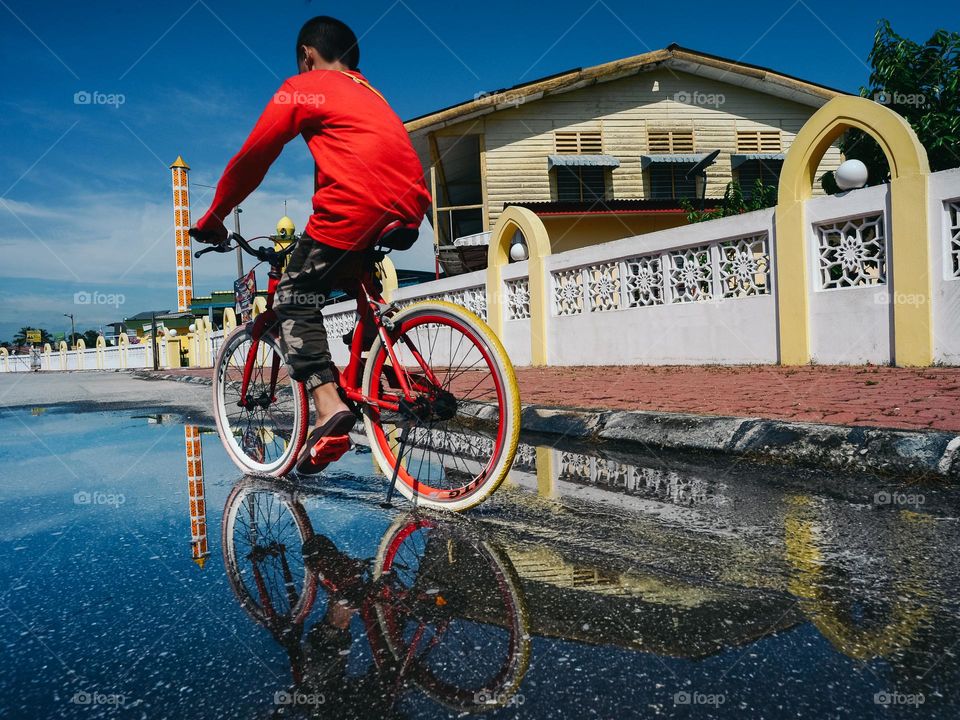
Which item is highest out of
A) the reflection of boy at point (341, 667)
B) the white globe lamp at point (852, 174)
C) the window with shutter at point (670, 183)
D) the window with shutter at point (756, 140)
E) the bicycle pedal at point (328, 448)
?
the window with shutter at point (756, 140)

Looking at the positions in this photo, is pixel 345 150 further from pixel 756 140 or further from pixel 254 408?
pixel 756 140

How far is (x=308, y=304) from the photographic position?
3.44m

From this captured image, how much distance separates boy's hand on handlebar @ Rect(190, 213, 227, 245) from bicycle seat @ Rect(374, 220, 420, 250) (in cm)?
103

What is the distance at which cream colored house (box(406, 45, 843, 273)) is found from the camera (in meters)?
21.8

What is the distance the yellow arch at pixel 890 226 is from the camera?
253 inches

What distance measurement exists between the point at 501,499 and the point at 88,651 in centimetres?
188

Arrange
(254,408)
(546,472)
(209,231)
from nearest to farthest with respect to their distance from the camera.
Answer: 1. (209,231)
2. (546,472)
3. (254,408)

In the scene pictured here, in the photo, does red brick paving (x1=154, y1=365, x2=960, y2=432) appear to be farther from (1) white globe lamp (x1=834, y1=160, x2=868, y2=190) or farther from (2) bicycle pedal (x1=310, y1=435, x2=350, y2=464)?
(2) bicycle pedal (x1=310, y1=435, x2=350, y2=464)

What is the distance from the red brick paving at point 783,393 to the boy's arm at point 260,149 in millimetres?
3029

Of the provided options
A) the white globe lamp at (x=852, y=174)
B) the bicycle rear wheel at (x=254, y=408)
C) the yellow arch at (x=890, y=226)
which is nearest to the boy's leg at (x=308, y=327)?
the bicycle rear wheel at (x=254, y=408)

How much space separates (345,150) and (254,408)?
1.87 m

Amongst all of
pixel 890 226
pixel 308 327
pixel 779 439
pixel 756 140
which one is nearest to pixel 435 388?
pixel 308 327

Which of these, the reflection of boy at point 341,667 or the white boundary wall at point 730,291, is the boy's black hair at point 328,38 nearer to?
the reflection of boy at point 341,667

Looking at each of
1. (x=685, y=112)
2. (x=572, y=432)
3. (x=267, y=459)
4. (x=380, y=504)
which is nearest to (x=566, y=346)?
(x=572, y=432)
